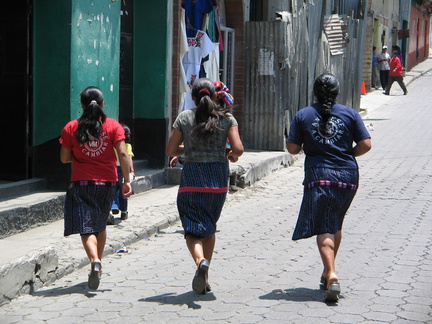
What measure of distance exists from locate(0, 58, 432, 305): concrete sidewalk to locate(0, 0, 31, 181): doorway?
84 cm

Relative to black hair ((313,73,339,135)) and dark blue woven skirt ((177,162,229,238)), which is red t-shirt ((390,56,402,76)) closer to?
black hair ((313,73,339,135))

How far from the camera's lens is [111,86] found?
9523 mm

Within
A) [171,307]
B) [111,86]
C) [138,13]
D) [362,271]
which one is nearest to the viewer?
[171,307]

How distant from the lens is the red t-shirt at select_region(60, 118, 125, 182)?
5.86 meters

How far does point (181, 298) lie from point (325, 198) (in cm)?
123

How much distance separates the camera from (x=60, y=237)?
746cm

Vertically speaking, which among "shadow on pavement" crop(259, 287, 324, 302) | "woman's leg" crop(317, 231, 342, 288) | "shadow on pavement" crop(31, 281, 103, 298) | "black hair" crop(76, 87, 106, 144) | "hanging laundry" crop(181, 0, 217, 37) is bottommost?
"shadow on pavement" crop(31, 281, 103, 298)

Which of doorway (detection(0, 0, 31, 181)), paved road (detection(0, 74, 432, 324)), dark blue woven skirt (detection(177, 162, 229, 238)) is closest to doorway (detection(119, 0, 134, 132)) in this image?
paved road (detection(0, 74, 432, 324))

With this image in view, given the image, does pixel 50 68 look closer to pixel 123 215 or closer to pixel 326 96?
pixel 123 215

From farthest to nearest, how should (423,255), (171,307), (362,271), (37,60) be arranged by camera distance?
(37,60) < (423,255) < (362,271) < (171,307)

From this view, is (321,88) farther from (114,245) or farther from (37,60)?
(37,60)

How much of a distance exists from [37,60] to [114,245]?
2.49m

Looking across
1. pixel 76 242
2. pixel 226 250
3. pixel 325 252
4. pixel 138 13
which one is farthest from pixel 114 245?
pixel 138 13

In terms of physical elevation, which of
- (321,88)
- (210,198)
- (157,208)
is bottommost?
(157,208)
